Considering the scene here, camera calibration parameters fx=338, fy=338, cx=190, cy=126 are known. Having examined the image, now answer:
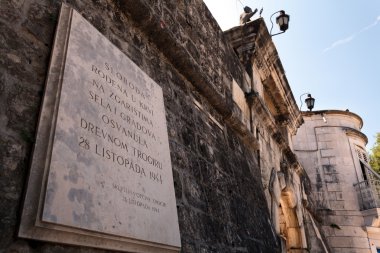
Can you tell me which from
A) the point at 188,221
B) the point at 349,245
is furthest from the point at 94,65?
the point at 349,245

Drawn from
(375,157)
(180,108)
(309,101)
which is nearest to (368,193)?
(309,101)

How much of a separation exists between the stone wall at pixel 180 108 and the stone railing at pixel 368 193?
8.61 meters

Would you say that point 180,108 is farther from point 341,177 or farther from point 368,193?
point 341,177

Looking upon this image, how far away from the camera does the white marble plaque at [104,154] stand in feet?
4.58

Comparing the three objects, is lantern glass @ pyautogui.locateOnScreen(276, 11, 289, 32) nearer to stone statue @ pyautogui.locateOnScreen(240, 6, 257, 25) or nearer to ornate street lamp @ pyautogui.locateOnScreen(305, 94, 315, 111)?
stone statue @ pyautogui.locateOnScreen(240, 6, 257, 25)

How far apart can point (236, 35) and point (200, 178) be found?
11.9 ft

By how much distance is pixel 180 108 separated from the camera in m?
3.03

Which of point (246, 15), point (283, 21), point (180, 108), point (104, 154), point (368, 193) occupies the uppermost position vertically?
point (283, 21)

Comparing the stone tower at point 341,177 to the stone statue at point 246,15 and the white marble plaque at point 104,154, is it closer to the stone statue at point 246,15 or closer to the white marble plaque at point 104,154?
the stone statue at point 246,15

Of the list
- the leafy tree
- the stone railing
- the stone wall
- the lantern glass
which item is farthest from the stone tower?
the stone wall

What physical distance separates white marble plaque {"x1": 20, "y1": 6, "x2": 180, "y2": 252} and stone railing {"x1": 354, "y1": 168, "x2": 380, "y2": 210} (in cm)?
1133

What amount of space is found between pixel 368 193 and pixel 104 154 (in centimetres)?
1204

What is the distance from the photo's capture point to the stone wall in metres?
1.39

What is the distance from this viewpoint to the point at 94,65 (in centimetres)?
195
